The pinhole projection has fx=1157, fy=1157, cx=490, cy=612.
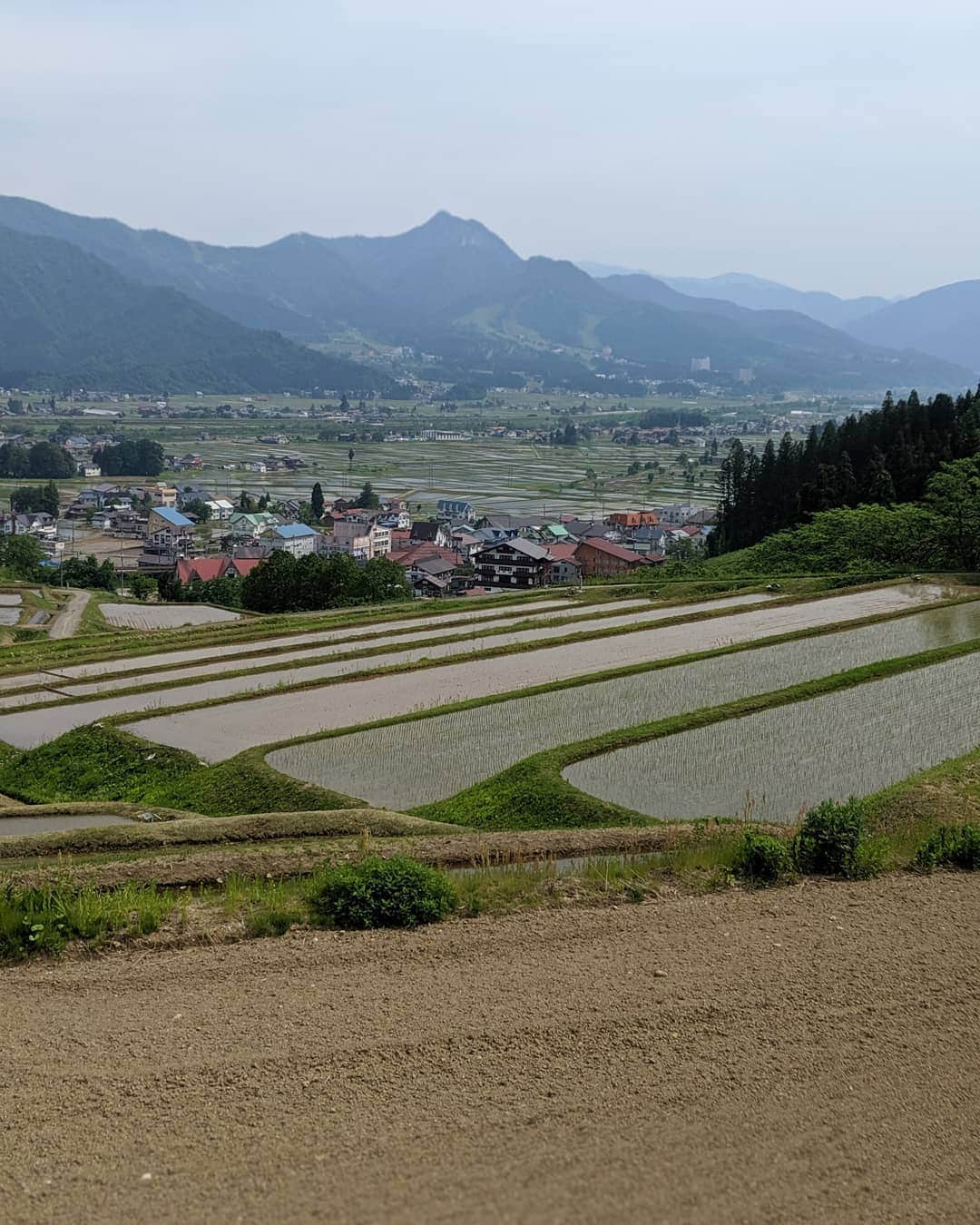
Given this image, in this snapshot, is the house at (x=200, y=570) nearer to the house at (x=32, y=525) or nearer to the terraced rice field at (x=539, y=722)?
the house at (x=32, y=525)

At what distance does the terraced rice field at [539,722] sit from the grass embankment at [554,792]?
31cm

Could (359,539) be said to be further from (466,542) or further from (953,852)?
(953,852)

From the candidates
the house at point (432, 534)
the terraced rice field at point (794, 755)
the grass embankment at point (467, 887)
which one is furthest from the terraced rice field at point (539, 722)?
the house at point (432, 534)

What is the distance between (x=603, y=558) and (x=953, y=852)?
4388cm

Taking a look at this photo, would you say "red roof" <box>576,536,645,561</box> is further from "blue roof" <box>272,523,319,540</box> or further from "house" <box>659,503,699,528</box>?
"blue roof" <box>272,523,319,540</box>

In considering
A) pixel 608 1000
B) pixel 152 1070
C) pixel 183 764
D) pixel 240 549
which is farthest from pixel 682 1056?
pixel 240 549

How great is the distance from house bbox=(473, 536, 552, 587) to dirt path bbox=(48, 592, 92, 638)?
61.6ft

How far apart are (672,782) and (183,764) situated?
20.1 feet

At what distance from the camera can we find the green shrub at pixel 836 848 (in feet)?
30.0

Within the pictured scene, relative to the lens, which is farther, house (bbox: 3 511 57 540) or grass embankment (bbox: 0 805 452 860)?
house (bbox: 3 511 57 540)

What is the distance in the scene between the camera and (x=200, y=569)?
2042 inches

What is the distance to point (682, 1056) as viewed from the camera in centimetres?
623

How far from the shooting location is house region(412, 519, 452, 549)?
64.9m

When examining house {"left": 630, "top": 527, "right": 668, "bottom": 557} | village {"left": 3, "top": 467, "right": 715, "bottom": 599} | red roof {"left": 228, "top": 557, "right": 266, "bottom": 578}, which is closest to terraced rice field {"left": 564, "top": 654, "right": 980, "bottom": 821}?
village {"left": 3, "top": 467, "right": 715, "bottom": 599}
